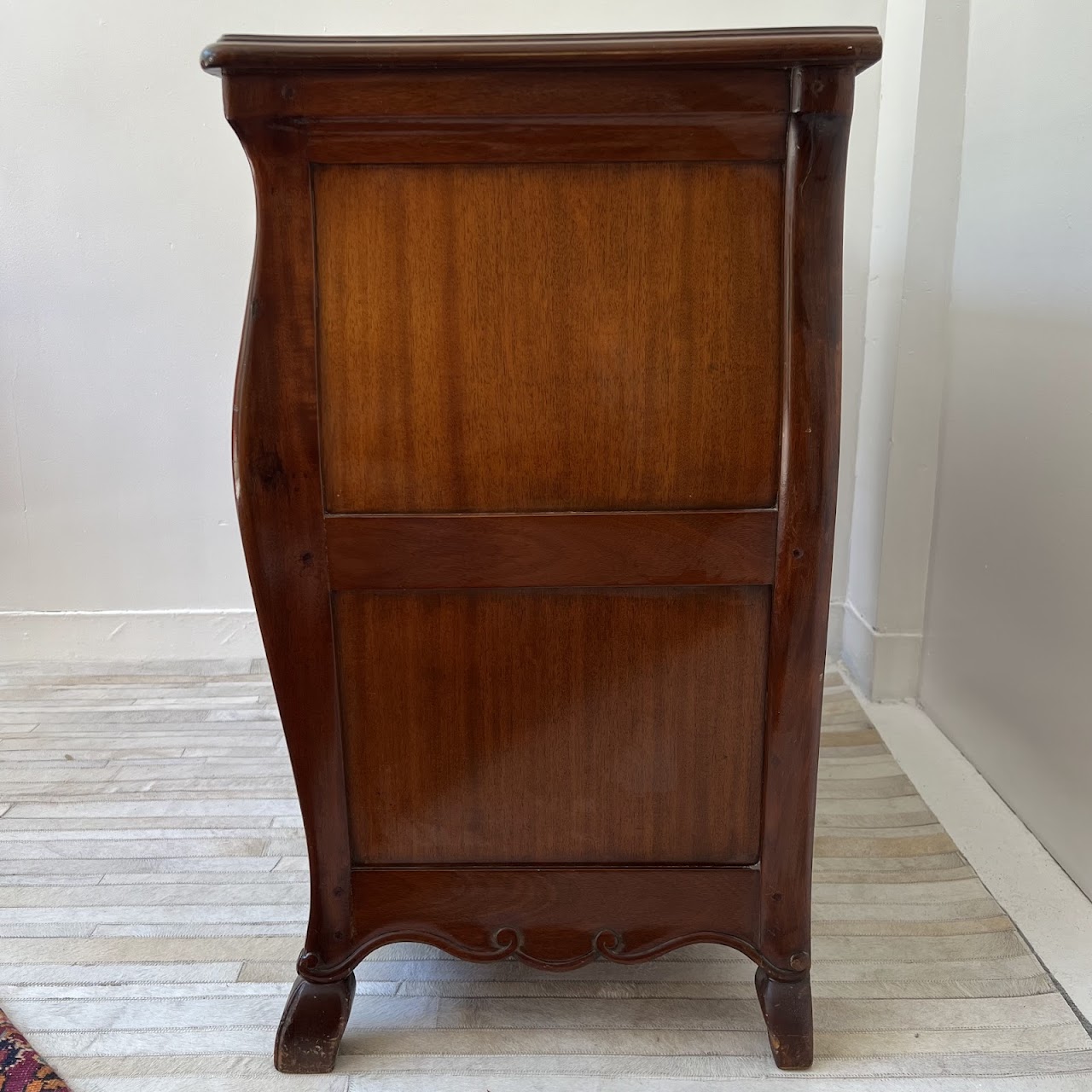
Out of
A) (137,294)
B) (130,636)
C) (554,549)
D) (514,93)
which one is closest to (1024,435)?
(554,549)

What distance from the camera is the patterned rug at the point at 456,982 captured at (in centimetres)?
114

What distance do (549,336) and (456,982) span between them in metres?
0.82

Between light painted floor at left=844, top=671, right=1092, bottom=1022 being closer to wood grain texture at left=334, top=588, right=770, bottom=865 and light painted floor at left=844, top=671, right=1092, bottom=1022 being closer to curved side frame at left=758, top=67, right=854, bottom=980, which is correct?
curved side frame at left=758, top=67, right=854, bottom=980

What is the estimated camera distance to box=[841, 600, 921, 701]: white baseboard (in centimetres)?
212

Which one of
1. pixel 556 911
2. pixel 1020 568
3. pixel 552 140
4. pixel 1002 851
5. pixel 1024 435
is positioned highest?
pixel 552 140

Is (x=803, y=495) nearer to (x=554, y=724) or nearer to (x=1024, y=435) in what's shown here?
(x=554, y=724)

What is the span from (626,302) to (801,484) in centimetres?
25

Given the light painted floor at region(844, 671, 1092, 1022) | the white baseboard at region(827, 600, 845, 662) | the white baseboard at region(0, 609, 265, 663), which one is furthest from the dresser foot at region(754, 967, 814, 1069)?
the white baseboard at region(0, 609, 265, 663)

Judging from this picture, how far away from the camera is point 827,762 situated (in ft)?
6.11

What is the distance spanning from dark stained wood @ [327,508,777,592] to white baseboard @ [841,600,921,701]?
119cm

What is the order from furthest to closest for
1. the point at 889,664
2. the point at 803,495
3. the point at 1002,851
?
the point at 889,664 < the point at 1002,851 < the point at 803,495

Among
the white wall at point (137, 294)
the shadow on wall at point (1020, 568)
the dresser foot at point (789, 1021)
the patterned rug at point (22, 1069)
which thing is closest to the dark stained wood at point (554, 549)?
the dresser foot at point (789, 1021)

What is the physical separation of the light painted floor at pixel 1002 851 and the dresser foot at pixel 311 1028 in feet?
2.69

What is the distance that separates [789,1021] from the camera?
3.78ft
